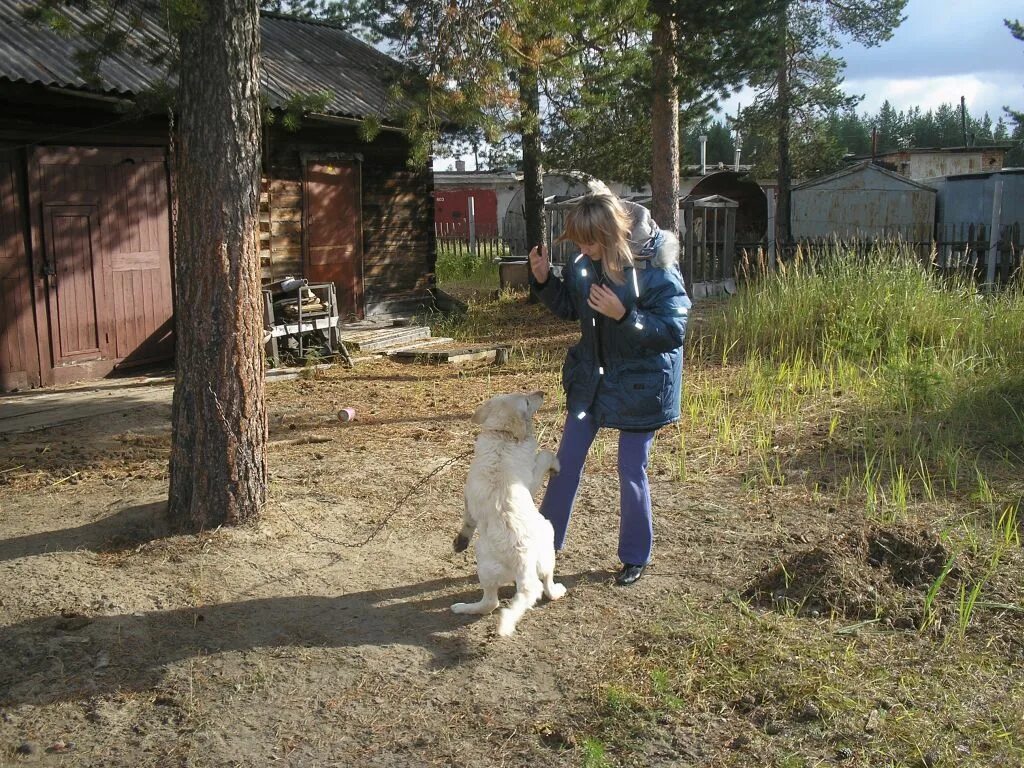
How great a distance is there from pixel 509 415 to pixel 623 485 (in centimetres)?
61

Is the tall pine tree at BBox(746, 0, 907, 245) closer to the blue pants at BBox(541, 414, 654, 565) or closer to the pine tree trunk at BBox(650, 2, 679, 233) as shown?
the pine tree trunk at BBox(650, 2, 679, 233)

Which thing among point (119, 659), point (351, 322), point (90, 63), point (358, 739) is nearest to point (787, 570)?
point (358, 739)

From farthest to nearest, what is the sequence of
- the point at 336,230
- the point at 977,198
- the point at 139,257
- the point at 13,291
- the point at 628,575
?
the point at 977,198 → the point at 336,230 → the point at 139,257 → the point at 13,291 → the point at 628,575

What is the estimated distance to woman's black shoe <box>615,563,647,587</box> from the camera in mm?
4469

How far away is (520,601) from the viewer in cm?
384

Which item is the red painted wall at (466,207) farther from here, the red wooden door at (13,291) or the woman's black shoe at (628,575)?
the woman's black shoe at (628,575)

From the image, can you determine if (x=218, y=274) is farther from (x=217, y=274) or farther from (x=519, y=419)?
(x=519, y=419)

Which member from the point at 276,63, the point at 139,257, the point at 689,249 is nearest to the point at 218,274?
the point at 139,257

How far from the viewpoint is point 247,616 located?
13.7 ft

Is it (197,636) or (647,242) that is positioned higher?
(647,242)

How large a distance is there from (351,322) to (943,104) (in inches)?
3703

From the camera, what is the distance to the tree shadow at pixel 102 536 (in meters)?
4.86

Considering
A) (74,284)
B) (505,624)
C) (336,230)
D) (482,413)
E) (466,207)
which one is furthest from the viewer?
(466,207)

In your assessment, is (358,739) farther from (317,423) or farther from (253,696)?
(317,423)
